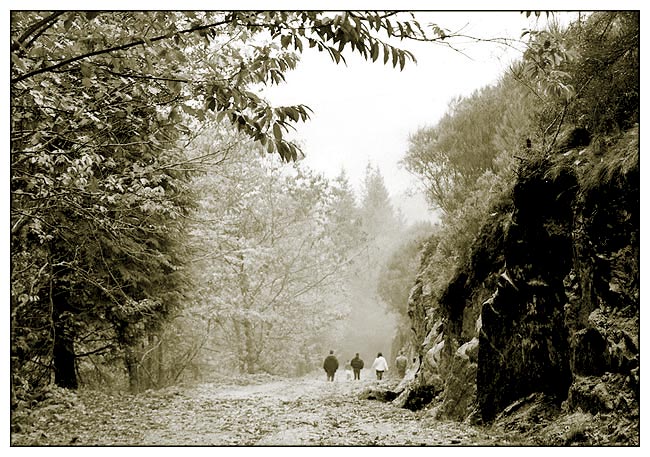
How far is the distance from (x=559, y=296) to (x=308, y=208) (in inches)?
223

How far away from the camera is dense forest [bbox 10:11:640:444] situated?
13.2ft

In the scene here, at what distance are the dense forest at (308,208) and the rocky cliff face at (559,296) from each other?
0.8 inches

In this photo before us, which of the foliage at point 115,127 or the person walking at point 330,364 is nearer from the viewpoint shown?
the foliage at point 115,127

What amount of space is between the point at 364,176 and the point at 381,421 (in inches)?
123

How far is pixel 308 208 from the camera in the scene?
33.2ft

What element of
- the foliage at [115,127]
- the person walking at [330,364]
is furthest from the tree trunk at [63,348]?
the person walking at [330,364]

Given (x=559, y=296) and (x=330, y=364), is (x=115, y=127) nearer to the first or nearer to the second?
(x=559, y=296)

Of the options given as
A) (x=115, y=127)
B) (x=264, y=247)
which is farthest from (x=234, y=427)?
(x=264, y=247)

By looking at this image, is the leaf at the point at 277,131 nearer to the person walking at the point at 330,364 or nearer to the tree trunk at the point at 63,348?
the tree trunk at the point at 63,348

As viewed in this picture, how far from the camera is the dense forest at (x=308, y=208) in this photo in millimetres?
4012

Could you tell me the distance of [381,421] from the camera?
588 cm

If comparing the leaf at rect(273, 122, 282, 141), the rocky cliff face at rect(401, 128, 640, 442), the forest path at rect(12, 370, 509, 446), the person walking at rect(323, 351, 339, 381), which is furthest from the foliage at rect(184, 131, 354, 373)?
the leaf at rect(273, 122, 282, 141)
